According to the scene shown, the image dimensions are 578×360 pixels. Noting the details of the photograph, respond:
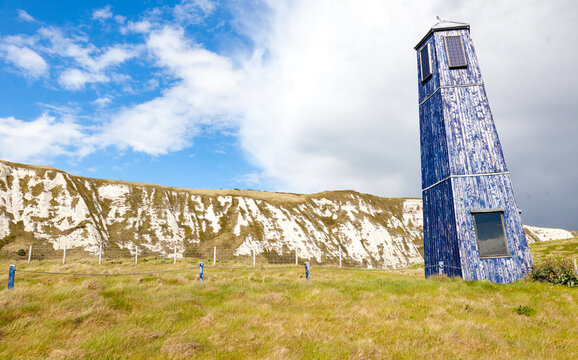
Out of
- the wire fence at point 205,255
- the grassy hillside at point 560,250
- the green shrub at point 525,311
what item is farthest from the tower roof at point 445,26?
the wire fence at point 205,255

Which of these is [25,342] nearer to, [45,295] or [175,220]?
[45,295]

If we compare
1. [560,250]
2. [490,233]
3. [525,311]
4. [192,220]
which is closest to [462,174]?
[490,233]

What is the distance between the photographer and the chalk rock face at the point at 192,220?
172ft

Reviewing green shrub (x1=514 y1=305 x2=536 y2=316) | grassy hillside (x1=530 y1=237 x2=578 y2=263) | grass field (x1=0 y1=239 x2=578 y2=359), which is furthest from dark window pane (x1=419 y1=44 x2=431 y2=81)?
grassy hillside (x1=530 y1=237 x2=578 y2=263)

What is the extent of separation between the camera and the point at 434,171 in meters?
21.6

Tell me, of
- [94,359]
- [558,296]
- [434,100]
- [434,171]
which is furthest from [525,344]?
[434,100]

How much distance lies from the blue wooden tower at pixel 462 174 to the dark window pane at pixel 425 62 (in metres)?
0.07

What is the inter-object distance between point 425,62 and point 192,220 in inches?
2044

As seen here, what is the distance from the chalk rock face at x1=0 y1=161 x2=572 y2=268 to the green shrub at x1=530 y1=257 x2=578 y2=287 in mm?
34857

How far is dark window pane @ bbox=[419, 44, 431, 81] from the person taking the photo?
2260 cm

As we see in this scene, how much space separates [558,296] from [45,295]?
1823cm

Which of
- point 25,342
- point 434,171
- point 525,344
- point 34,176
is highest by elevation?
point 34,176

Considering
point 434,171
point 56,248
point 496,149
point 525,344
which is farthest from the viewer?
→ point 56,248

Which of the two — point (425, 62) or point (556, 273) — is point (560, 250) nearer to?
point (556, 273)
